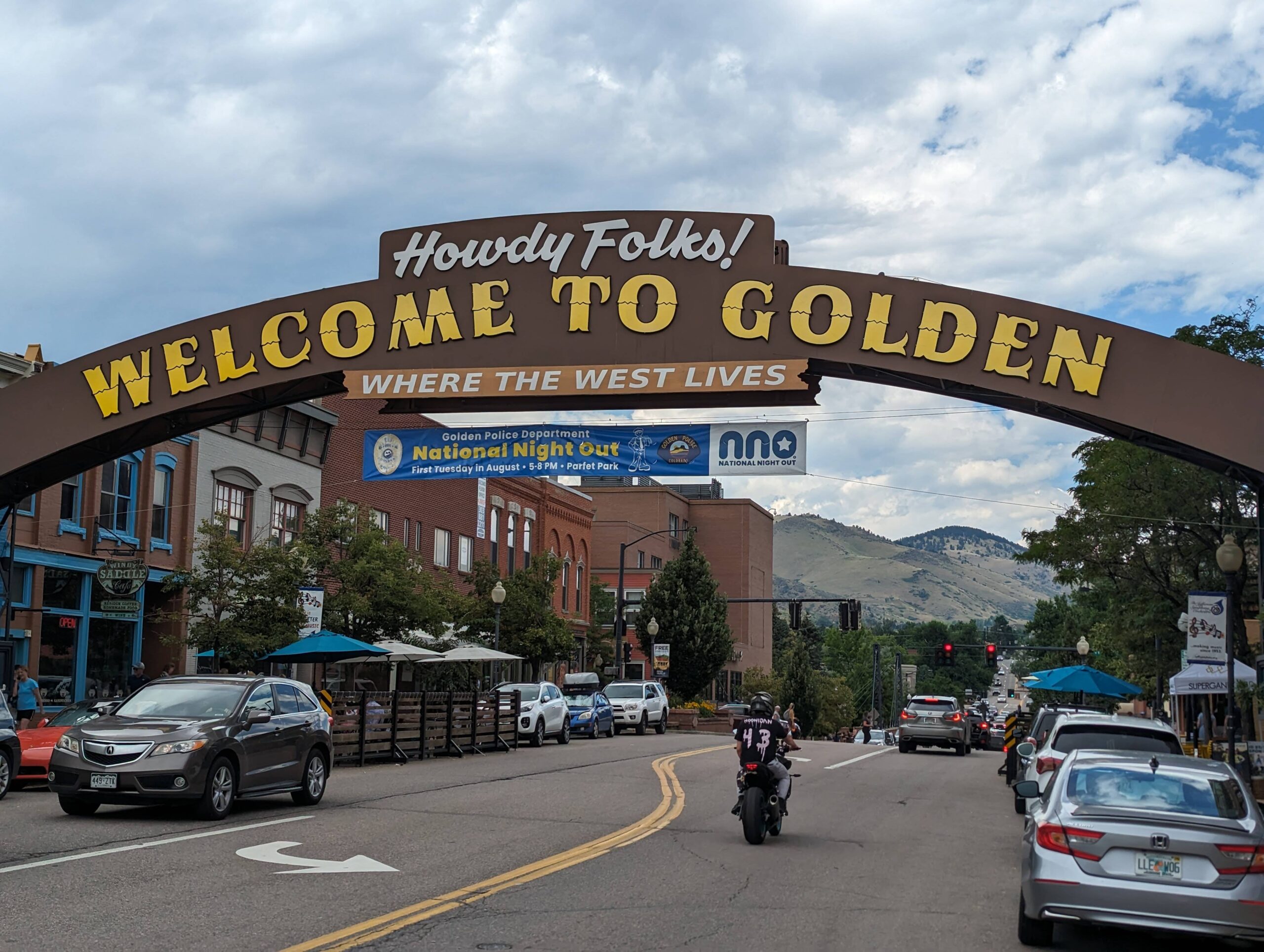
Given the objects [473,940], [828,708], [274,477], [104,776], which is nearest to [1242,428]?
[473,940]

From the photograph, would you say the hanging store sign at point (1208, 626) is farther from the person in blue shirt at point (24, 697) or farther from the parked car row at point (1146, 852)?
the person in blue shirt at point (24, 697)

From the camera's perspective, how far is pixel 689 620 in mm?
65125

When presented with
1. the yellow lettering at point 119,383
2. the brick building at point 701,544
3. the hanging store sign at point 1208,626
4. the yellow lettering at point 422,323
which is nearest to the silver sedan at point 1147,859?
the hanging store sign at point 1208,626

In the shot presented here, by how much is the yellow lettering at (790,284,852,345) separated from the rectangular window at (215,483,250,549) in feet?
64.7

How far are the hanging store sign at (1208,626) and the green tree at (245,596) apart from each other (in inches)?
671

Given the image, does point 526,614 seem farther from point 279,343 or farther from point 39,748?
point 39,748

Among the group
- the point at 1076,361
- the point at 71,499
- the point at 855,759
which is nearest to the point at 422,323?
the point at 1076,361

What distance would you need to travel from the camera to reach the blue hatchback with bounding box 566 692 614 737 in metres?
38.8

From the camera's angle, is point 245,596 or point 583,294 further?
point 245,596

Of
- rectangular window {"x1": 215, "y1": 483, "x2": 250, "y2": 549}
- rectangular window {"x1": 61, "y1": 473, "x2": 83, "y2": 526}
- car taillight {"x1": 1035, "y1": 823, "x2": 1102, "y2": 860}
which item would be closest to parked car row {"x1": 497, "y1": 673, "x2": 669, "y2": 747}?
rectangular window {"x1": 215, "y1": 483, "x2": 250, "y2": 549}

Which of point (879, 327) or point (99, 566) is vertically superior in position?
point (879, 327)

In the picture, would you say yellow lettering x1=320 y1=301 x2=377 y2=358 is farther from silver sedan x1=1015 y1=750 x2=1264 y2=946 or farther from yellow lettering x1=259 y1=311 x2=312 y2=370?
silver sedan x1=1015 y1=750 x2=1264 y2=946

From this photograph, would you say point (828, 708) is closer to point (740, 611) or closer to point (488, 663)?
point (740, 611)

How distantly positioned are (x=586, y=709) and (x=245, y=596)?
532 inches
